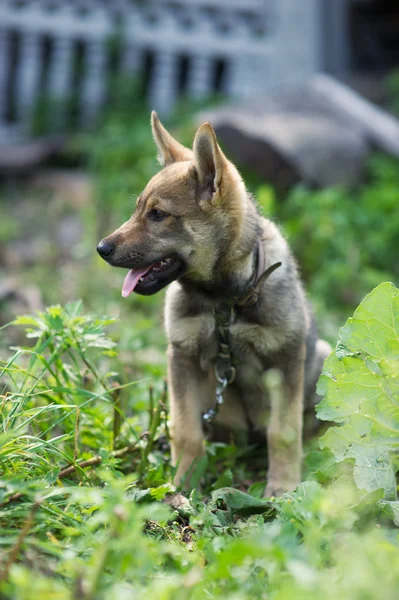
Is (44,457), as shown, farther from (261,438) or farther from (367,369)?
(261,438)

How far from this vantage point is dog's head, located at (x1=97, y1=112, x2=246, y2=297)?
3191 mm

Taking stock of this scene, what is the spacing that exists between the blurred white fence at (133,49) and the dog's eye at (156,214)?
25.0 feet

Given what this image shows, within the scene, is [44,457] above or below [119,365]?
above

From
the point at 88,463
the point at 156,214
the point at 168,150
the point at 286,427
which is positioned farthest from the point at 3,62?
the point at 88,463

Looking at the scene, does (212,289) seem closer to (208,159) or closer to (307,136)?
(208,159)

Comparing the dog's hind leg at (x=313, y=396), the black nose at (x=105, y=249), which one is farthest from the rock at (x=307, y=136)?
the black nose at (x=105, y=249)

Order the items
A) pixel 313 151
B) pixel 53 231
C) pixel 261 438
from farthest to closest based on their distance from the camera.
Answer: pixel 53 231 < pixel 313 151 < pixel 261 438

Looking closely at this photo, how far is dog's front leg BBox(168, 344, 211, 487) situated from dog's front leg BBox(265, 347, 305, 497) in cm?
33

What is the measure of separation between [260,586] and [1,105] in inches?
388

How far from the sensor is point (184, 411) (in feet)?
11.1

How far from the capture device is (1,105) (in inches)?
421

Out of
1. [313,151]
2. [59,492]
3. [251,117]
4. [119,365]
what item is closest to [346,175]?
[313,151]

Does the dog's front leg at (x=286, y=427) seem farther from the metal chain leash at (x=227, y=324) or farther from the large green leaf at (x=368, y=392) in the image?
the large green leaf at (x=368, y=392)

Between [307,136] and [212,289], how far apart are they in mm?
4235
